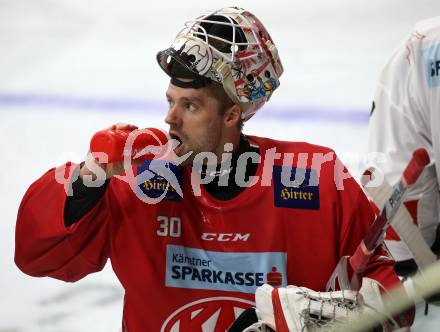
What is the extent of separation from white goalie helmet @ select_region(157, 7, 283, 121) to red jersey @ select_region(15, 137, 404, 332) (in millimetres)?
238

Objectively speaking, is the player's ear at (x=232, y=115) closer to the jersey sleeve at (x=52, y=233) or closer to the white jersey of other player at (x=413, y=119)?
the jersey sleeve at (x=52, y=233)

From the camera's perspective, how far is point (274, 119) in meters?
3.90

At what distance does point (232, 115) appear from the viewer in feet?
6.27

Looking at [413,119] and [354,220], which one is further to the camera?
[413,119]

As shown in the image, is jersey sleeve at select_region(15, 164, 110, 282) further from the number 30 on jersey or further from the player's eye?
the player's eye

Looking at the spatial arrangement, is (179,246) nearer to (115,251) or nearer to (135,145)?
(115,251)

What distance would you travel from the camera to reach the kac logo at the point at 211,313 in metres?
1.86

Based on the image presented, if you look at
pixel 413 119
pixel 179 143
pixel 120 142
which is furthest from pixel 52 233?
pixel 413 119

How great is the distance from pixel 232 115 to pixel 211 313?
509 mm

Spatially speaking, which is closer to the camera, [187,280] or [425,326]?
[187,280]

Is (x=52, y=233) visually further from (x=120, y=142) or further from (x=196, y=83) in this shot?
(x=196, y=83)

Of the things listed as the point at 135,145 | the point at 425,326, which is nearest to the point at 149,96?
the point at 425,326

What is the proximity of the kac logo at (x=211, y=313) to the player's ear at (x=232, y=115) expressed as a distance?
1.47 feet

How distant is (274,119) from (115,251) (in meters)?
2.14
